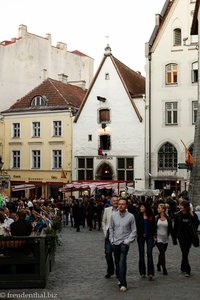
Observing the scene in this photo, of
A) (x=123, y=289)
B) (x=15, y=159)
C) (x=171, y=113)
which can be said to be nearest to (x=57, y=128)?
(x=15, y=159)

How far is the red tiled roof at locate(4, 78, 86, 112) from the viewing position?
45.1 metres

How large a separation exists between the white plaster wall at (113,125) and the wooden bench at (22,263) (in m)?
30.6

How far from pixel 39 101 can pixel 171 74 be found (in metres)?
12.0

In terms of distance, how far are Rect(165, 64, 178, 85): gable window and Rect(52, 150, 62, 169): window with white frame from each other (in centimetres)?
1084

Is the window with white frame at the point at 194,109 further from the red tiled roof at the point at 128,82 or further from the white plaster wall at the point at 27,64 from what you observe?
the white plaster wall at the point at 27,64

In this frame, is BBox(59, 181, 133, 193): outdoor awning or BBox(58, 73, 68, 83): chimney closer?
BBox(59, 181, 133, 193): outdoor awning

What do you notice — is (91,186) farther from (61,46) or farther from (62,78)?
(61,46)

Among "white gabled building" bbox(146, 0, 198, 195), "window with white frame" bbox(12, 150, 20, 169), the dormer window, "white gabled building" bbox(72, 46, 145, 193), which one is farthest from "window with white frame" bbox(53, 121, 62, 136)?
"white gabled building" bbox(146, 0, 198, 195)

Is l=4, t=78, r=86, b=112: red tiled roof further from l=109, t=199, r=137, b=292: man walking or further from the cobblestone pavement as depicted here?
l=109, t=199, r=137, b=292: man walking

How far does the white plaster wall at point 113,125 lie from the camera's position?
41.8 m

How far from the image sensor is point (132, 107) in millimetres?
42094

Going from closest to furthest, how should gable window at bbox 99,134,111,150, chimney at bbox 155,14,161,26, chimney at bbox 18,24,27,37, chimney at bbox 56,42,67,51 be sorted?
chimney at bbox 155,14,161,26, gable window at bbox 99,134,111,150, chimney at bbox 18,24,27,37, chimney at bbox 56,42,67,51

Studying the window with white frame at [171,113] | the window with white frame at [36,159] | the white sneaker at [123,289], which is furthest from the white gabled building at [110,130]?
the white sneaker at [123,289]

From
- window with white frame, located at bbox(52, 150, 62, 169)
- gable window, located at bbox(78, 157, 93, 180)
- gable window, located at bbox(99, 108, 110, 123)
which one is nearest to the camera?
gable window, located at bbox(99, 108, 110, 123)
